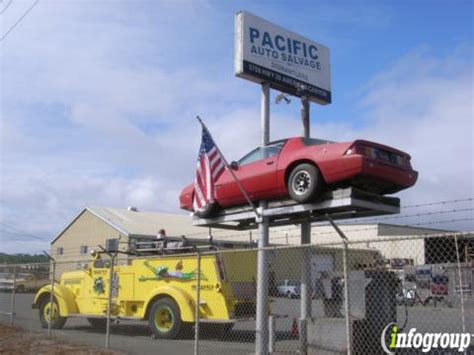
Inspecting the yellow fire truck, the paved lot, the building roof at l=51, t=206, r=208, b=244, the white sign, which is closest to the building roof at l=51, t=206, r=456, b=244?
the building roof at l=51, t=206, r=208, b=244

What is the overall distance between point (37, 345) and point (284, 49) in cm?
766

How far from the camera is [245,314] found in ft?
41.4

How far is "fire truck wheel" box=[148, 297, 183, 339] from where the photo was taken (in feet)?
41.2

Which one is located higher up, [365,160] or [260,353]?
[365,160]

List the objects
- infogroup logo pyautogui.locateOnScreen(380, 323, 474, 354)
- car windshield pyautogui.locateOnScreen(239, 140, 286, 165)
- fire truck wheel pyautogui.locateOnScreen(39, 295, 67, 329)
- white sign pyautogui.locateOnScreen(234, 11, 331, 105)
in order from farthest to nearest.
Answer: fire truck wheel pyautogui.locateOnScreen(39, 295, 67, 329)
white sign pyautogui.locateOnScreen(234, 11, 331, 105)
car windshield pyautogui.locateOnScreen(239, 140, 286, 165)
infogroup logo pyautogui.locateOnScreen(380, 323, 474, 354)

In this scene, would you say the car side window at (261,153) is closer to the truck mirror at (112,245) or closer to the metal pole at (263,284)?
the metal pole at (263,284)

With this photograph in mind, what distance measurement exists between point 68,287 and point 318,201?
8.40m

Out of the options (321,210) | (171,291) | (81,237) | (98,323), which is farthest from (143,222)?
(321,210)

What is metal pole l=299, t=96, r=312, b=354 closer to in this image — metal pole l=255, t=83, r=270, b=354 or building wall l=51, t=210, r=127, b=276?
metal pole l=255, t=83, r=270, b=354

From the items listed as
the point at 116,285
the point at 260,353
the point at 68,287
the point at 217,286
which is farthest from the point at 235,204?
the point at 68,287

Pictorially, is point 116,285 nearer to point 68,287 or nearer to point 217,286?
point 68,287

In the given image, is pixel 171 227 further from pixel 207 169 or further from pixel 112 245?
pixel 207 169

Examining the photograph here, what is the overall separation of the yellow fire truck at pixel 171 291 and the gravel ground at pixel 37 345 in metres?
0.69

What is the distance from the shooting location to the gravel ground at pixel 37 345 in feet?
35.9
